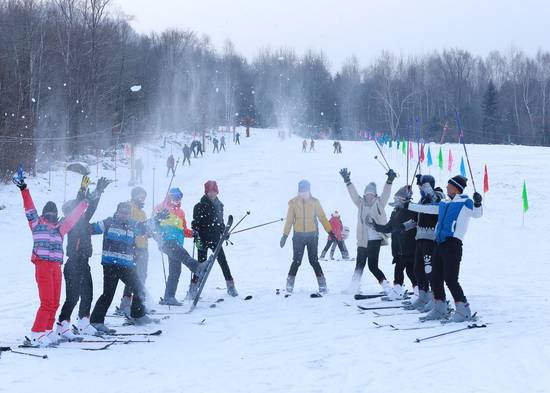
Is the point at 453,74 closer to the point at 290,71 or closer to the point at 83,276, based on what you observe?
the point at 290,71

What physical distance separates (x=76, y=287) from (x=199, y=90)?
64945mm

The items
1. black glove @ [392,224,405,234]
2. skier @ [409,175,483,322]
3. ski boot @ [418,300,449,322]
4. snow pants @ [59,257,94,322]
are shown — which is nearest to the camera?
snow pants @ [59,257,94,322]

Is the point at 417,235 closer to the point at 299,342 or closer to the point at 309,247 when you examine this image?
the point at 299,342

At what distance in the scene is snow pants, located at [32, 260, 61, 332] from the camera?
19.0 feet

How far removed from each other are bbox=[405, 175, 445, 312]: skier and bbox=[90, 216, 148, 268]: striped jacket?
3.24 m

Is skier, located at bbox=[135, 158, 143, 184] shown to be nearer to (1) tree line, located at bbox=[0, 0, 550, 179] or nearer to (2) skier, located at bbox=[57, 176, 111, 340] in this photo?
(1) tree line, located at bbox=[0, 0, 550, 179]

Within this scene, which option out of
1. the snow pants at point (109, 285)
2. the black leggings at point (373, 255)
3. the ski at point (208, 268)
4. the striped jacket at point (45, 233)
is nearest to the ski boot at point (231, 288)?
the ski at point (208, 268)

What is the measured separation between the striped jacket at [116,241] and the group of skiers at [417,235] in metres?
3.03

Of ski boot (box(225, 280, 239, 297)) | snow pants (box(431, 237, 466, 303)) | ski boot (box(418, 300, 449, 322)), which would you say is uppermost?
snow pants (box(431, 237, 466, 303))

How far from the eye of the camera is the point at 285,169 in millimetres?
30094

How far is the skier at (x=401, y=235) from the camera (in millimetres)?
7641

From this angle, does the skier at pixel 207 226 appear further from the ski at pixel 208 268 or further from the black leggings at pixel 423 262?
the black leggings at pixel 423 262

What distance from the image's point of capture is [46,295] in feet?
19.0

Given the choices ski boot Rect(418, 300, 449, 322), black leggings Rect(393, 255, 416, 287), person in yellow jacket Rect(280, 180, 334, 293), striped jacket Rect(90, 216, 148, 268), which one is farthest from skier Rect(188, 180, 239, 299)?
ski boot Rect(418, 300, 449, 322)
